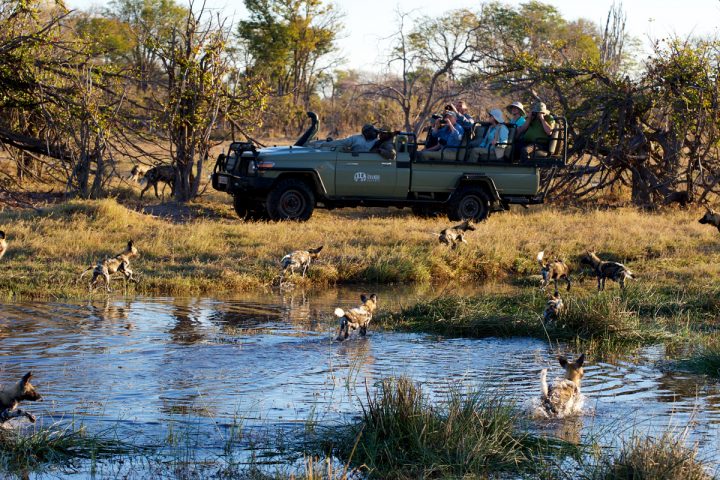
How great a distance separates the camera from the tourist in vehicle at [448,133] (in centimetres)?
1805

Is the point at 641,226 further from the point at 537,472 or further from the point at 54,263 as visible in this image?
the point at 537,472

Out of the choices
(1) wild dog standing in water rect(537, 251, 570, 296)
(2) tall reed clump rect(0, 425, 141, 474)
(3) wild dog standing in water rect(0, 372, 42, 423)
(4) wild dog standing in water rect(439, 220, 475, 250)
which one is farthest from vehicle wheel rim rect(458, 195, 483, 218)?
(2) tall reed clump rect(0, 425, 141, 474)

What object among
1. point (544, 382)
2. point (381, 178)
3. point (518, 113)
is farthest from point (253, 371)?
point (518, 113)

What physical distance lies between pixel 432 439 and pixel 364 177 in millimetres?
11677

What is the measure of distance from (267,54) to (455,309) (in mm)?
31381

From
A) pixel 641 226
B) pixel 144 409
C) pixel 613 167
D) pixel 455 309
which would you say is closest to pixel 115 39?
pixel 613 167

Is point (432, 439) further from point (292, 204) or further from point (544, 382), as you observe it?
point (292, 204)

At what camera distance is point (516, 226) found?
17.9 metres

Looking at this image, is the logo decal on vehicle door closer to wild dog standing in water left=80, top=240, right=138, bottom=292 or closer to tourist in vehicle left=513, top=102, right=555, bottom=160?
tourist in vehicle left=513, top=102, right=555, bottom=160

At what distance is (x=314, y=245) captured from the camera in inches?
592

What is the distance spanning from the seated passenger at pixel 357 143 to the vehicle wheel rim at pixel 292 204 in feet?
3.22

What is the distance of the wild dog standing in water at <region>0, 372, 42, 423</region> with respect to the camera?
656 cm

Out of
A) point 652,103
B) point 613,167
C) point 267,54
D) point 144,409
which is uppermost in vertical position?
point 267,54

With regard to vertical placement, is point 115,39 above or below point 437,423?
above
